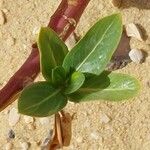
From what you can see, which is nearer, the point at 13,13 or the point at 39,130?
the point at 39,130

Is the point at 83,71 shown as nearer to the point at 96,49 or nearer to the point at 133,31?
the point at 96,49

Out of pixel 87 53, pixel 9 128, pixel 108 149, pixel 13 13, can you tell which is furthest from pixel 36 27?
pixel 87 53

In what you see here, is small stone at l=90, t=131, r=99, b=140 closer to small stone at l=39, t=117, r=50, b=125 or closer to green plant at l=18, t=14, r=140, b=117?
small stone at l=39, t=117, r=50, b=125

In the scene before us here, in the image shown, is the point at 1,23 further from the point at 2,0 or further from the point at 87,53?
the point at 87,53

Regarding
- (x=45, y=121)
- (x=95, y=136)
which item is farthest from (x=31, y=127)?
(x=95, y=136)

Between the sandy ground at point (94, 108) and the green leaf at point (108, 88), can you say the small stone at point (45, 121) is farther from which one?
the green leaf at point (108, 88)

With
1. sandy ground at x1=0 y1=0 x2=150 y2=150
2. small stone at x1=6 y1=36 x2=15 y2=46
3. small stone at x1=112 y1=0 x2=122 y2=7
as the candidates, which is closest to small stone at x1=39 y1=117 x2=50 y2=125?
sandy ground at x1=0 y1=0 x2=150 y2=150

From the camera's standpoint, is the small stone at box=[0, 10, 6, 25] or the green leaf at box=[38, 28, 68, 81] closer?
the green leaf at box=[38, 28, 68, 81]
